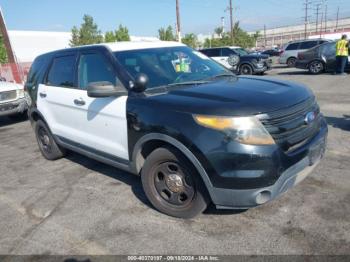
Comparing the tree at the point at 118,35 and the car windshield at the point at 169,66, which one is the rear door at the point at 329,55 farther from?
the tree at the point at 118,35

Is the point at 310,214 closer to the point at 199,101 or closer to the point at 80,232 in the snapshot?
the point at 199,101

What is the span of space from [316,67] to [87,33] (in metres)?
41.5

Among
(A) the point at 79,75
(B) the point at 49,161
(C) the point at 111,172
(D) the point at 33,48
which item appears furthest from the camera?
(D) the point at 33,48

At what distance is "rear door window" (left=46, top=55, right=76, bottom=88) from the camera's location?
449 cm

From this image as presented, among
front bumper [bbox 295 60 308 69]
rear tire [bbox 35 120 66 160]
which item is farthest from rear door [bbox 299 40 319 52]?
rear tire [bbox 35 120 66 160]

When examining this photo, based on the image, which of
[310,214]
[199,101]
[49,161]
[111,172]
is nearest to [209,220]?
[310,214]

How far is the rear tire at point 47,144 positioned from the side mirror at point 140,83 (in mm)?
2513

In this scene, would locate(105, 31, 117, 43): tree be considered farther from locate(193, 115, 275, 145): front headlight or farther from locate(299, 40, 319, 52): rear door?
locate(193, 115, 275, 145): front headlight

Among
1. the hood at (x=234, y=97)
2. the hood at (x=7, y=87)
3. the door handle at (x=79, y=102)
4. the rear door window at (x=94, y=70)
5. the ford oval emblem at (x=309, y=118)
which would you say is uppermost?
the rear door window at (x=94, y=70)

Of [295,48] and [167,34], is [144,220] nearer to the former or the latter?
[295,48]

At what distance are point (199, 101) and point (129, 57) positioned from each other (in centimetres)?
130

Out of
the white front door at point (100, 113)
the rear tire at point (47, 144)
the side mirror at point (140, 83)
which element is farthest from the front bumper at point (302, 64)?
the side mirror at point (140, 83)

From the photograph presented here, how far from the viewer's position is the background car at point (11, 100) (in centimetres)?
910

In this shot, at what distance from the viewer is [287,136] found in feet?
9.53
